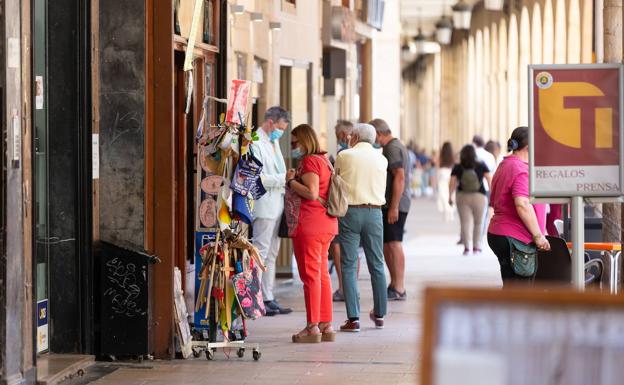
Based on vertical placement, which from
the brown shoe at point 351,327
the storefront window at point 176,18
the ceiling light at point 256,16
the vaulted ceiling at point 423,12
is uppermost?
the vaulted ceiling at point 423,12

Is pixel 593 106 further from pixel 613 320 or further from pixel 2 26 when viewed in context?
pixel 613 320

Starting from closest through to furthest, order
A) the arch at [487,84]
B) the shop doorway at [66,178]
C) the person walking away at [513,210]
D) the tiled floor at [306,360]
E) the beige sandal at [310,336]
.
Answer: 1. the tiled floor at [306,360]
2. the shop doorway at [66,178]
3. the person walking away at [513,210]
4. the beige sandal at [310,336]
5. the arch at [487,84]

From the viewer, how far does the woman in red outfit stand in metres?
10.8

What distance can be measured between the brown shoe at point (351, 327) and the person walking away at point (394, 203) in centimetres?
202

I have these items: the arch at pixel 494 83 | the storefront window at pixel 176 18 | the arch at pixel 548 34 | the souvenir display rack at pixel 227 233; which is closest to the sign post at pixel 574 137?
the souvenir display rack at pixel 227 233

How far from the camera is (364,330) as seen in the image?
1184 cm

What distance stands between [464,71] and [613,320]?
5004 cm

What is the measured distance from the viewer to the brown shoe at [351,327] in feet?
38.3

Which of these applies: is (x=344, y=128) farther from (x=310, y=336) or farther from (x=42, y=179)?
(x=42, y=179)

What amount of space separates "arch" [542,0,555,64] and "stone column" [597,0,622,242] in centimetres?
2056

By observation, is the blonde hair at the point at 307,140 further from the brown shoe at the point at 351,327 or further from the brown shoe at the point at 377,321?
the brown shoe at the point at 377,321

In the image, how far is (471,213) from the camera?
20.2m

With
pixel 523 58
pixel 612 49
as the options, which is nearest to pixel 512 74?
pixel 523 58

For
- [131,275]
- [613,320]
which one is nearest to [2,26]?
[131,275]
